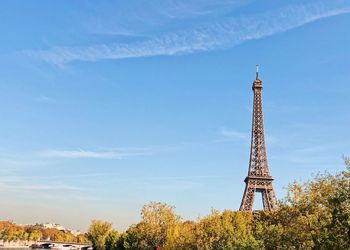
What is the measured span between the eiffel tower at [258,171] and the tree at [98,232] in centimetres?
3448

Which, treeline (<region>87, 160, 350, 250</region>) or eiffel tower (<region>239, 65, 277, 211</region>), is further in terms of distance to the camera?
eiffel tower (<region>239, 65, 277, 211</region>)

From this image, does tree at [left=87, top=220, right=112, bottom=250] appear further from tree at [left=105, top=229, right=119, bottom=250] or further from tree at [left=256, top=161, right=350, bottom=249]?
tree at [left=256, top=161, right=350, bottom=249]

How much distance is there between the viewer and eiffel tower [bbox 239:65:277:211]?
90562mm

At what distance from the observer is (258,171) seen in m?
93.7

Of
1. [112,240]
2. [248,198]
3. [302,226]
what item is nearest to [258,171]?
[248,198]

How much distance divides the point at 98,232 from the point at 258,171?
138 ft

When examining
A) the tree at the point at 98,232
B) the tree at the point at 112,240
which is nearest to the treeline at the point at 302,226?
the tree at the point at 112,240

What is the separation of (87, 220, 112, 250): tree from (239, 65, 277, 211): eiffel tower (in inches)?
1357

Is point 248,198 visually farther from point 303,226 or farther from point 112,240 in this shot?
point 303,226

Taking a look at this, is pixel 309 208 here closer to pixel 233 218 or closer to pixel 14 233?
pixel 233 218

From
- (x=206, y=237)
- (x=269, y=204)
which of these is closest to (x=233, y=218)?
(x=206, y=237)

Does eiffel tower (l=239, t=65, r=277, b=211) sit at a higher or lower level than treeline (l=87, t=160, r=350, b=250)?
higher

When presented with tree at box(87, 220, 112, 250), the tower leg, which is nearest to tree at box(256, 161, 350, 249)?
the tower leg

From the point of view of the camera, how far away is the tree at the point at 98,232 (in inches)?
3887
